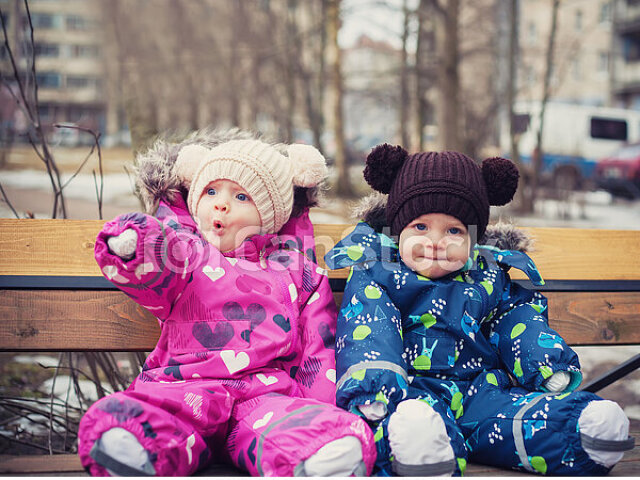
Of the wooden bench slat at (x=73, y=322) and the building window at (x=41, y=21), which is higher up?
the building window at (x=41, y=21)

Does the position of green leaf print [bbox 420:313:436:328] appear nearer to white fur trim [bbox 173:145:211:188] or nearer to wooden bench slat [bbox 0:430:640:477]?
wooden bench slat [bbox 0:430:640:477]

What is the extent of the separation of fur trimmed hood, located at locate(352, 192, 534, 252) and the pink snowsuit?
0.70ft

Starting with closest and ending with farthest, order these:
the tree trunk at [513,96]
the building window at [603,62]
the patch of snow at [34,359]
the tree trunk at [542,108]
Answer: the patch of snow at [34,359], the tree trunk at [513,96], the tree trunk at [542,108], the building window at [603,62]

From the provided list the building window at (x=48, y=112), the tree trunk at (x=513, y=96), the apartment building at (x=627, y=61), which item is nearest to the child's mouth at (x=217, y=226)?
the building window at (x=48, y=112)

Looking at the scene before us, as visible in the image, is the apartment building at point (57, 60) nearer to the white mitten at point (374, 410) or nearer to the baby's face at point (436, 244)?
the baby's face at point (436, 244)

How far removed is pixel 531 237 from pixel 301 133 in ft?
52.0

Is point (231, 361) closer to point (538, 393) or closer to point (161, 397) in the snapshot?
point (161, 397)

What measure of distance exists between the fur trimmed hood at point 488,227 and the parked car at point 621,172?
12915 millimetres

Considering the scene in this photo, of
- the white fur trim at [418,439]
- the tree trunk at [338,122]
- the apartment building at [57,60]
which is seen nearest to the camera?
the white fur trim at [418,439]

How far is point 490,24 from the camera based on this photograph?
533 inches

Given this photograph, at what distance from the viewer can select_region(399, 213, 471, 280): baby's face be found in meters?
2.04

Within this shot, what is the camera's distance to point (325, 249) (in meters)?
2.43

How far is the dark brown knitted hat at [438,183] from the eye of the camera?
204 centimetres

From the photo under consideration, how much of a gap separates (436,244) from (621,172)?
47.8ft
